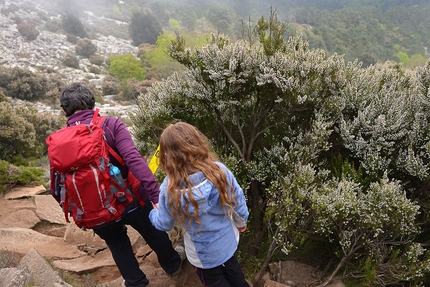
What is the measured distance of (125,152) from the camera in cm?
219

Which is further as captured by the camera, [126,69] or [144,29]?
[144,29]

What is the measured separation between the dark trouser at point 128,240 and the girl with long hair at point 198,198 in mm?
557

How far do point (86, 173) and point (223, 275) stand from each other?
1278mm

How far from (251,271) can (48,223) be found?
3.84 meters

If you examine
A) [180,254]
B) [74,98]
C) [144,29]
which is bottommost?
[144,29]

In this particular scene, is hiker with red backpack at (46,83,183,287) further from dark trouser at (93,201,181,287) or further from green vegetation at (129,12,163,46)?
green vegetation at (129,12,163,46)

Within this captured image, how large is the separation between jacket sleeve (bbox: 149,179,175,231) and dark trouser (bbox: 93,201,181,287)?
1.66ft

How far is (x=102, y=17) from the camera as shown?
77.4 m

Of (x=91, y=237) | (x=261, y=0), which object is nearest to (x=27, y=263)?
(x=91, y=237)

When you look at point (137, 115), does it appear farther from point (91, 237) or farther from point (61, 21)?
point (61, 21)

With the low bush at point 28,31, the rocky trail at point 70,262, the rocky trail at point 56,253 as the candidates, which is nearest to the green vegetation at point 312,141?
the rocky trail at point 70,262

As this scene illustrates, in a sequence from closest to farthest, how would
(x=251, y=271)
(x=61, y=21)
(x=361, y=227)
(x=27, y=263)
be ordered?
(x=361, y=227)
(x=27, y=263)
(x=251, y=271)
(x=61, y=21)

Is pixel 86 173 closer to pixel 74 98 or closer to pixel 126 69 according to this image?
pixel 74 98

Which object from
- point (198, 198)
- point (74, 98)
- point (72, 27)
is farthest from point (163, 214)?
point (72, 27)
